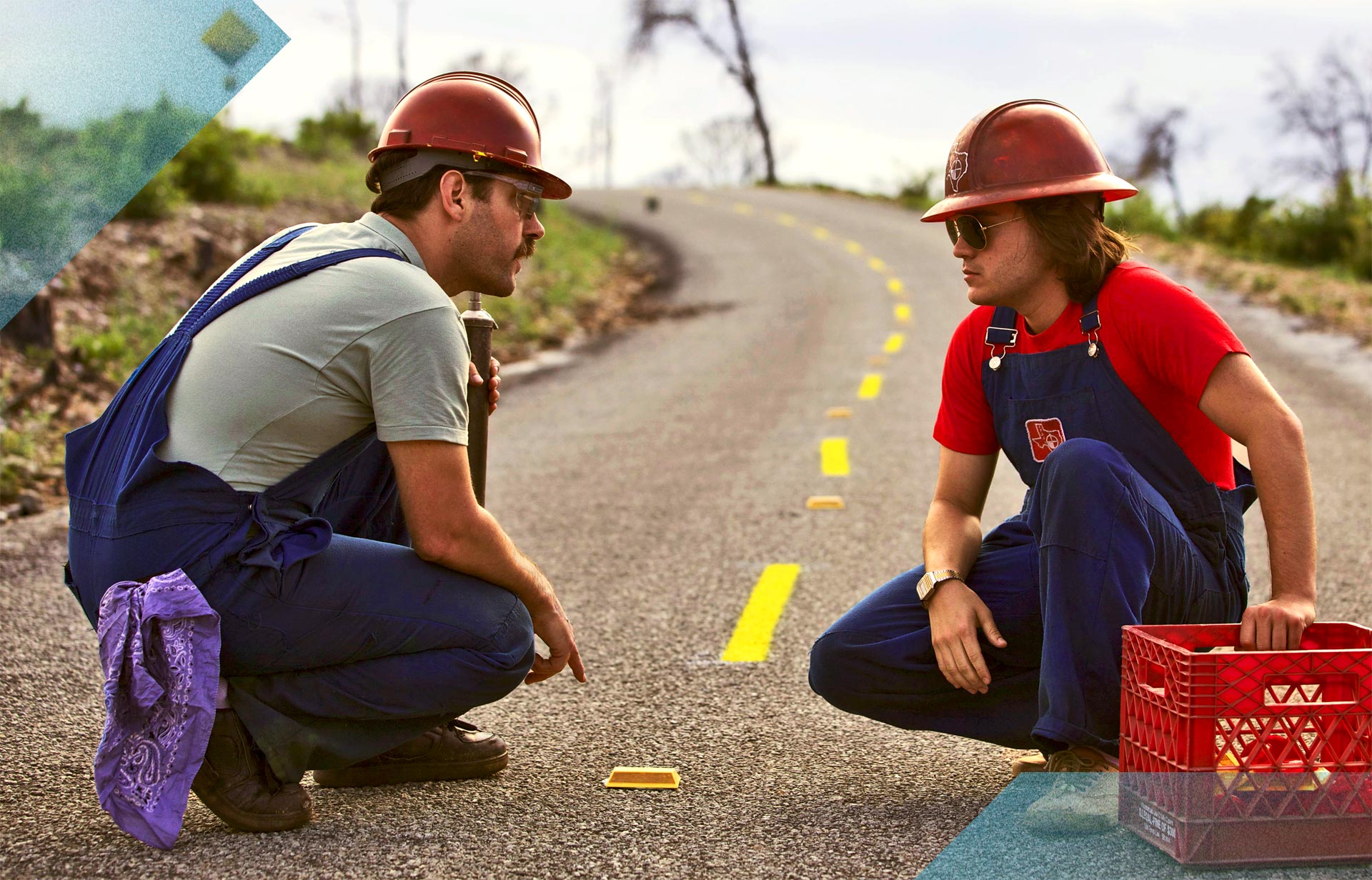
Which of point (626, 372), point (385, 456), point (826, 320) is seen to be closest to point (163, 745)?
point (385, 456)

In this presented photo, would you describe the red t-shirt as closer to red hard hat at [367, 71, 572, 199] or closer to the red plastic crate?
the red plastic crate

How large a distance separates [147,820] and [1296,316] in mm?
14073

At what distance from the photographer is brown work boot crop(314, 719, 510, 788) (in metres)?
3.36

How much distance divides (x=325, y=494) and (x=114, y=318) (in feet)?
27.0

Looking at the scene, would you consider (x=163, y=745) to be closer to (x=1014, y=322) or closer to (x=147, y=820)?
(x=147, y=820)

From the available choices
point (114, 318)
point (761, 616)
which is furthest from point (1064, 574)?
point (114, 318)

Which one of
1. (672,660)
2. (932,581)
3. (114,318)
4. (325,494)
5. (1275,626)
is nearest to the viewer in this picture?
(1275,626)

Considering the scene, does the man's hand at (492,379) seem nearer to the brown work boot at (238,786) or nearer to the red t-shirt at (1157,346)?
the brown work boot at (238,786)

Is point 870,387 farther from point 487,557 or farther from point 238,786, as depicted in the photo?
point 238,786

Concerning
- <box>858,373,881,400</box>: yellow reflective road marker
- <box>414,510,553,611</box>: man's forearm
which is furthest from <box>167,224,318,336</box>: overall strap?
<box>858,373,881,400</box>: yellow reflective road marker

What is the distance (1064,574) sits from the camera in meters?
2.94

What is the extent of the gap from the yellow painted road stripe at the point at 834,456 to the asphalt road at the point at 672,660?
0.28ft

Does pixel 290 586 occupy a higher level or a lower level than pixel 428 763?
higher

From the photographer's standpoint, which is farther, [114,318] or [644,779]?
[114,318]
